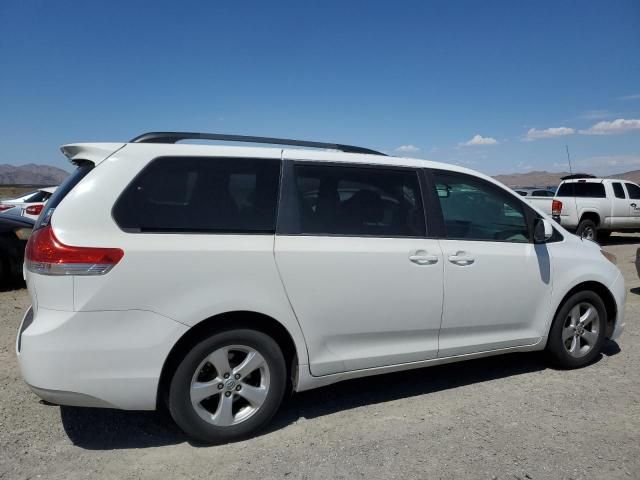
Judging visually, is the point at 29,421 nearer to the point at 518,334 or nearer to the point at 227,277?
the point at 227,277

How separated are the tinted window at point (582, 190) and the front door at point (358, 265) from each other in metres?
12.6

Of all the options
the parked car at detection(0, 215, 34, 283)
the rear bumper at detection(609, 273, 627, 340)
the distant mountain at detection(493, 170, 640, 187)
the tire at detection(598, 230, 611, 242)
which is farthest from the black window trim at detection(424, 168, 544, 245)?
the distant mountain at detection(493, 170, 640, 187)

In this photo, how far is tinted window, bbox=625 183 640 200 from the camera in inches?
576

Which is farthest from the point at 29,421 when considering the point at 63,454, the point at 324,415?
the point at 324,415

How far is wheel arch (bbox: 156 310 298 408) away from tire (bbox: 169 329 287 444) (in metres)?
0.04

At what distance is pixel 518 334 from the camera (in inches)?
160

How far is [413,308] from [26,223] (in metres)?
6.26

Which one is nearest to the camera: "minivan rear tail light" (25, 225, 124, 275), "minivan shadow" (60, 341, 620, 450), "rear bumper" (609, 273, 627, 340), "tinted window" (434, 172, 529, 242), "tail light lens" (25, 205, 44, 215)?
"minivan rear tail light" (25, 225, 124, 275)

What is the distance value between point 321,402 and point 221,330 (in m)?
1.20

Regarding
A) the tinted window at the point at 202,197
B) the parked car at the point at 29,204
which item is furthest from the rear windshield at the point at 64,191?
the parked car at the point at 29,204

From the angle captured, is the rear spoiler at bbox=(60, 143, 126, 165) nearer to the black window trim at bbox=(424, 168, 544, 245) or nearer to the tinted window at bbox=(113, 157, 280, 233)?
the tinted window at bbox=(113, 157, 280, 233)

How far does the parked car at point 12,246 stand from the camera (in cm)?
708

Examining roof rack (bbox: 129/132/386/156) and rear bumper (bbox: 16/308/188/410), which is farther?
roof rack (bbox: 129/132/386/156)

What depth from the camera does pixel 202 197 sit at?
3.09 metres
